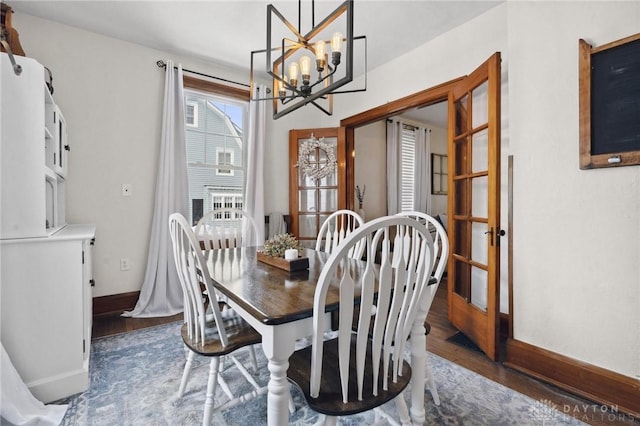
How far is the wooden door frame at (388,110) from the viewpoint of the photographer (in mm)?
2768

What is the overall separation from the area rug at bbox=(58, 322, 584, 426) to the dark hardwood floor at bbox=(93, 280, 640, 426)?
0.08 m

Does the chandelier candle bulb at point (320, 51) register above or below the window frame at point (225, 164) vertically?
above

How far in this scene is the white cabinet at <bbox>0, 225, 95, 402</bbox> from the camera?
59.5 inches

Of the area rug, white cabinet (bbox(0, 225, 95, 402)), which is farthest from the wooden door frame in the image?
white cabinet (bbox(0, 225, 95, 402))

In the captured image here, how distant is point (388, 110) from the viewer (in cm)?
328

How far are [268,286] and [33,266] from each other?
132cm

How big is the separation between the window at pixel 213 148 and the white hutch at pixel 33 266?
1628 millimetres

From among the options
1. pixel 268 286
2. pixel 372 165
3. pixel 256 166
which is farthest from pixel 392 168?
pixel 268 286

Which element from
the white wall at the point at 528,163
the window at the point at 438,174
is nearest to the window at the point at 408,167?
the window at the point at 438,174

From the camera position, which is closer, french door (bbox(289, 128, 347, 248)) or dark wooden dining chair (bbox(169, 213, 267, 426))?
dark wooden dining chair (bbox(169, 213, 267, 426))

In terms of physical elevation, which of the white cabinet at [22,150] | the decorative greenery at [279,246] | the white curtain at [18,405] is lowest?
the white curtain at [18,405]

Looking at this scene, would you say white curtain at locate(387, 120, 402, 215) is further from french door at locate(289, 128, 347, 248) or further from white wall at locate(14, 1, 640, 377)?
white wall at locate(14, 1, 640, 377)

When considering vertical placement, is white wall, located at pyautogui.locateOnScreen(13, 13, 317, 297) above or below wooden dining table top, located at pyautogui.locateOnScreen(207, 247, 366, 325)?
above

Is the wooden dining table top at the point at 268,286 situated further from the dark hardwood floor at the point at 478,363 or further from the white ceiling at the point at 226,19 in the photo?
the white ceiling at the point at 226,19
